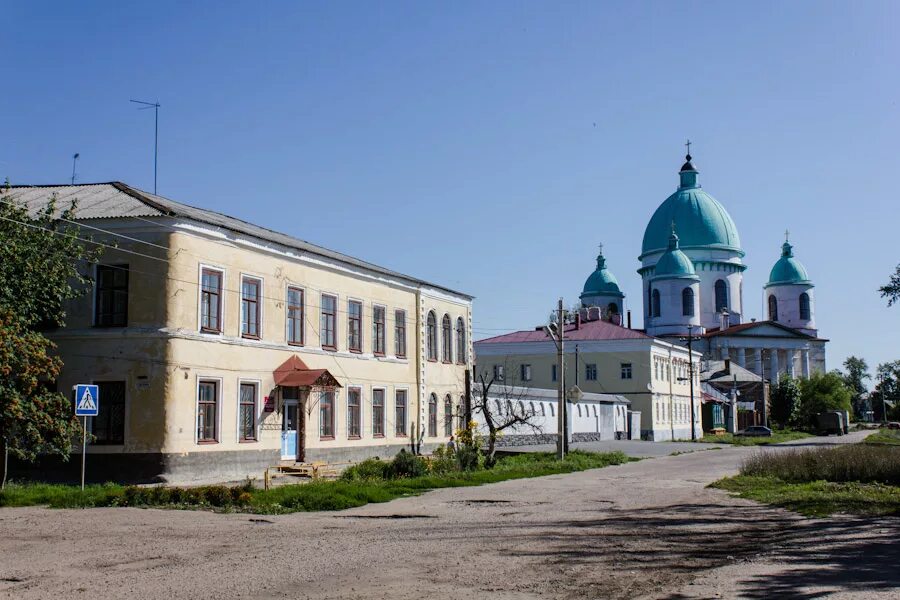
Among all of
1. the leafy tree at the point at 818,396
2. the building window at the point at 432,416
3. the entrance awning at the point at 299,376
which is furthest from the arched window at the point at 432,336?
the leafy tree at the point at 818,396

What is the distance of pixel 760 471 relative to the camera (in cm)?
2584

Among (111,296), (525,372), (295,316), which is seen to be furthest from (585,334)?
(111,296)

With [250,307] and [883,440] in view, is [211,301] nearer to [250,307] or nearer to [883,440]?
[250,307]

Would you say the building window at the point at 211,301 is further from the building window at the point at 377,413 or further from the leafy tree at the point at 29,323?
the building window at the point at 377,413

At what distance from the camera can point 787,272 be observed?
10525 cm

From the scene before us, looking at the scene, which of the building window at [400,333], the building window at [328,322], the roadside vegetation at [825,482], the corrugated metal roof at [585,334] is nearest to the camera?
the roadside vegetation at [825,482]

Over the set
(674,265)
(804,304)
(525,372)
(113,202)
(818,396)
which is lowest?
(818,396)

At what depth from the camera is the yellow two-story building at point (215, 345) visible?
24.6m

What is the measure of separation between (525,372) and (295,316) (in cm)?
3749

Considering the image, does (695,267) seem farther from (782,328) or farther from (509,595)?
(509,595)

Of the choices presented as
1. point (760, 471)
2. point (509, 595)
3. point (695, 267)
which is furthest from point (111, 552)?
point (695, 267)

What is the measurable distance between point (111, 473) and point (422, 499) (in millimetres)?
8959

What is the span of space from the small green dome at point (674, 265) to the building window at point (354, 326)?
5915 cm

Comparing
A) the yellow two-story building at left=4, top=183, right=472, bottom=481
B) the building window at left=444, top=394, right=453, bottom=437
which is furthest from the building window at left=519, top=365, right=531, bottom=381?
the yellow two-story building at left=4, top=183, right=472, bottom=481
